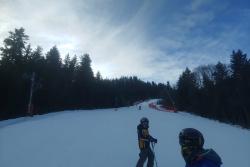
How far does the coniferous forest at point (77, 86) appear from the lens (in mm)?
27500

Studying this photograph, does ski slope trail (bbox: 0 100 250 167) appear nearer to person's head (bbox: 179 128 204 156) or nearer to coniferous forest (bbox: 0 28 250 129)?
person's head (bbox: 179 128 204 156)

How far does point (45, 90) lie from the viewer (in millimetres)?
33375

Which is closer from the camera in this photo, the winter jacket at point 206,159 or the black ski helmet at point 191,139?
the winter jacket at point 206,159

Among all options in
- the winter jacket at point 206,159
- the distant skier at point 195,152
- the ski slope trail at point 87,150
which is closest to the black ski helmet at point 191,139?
the distant skier at point 195,152

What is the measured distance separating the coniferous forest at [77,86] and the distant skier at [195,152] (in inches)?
940

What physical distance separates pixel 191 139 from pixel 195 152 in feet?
0.62

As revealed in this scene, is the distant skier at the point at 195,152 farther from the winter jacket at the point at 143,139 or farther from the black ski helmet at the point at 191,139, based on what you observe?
the winter jacket at the point at 143,139

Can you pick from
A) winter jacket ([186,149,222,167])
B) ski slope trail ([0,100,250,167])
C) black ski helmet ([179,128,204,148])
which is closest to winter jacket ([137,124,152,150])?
ski slope trail ([0,100,250,167])

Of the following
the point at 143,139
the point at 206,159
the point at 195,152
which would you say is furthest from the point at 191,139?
the point at 143,139

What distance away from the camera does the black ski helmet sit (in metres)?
2.24

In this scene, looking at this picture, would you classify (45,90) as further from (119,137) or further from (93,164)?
(93,164)

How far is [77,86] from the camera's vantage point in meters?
46.1

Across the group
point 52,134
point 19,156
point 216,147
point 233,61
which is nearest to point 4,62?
point 52,134

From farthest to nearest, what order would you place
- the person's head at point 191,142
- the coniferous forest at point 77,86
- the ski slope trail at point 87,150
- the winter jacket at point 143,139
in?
the coniferous forest at point 77,86 < the ski slope trail at point 87,150 < the winter jacket at point 143,139 < the person's head at point 191,142
